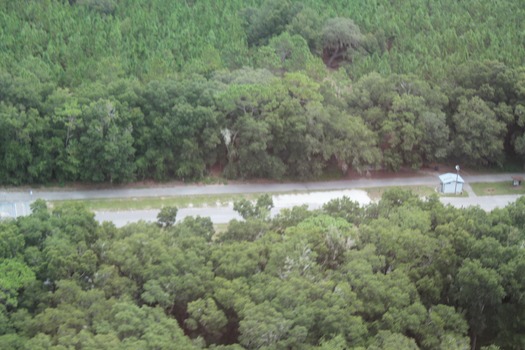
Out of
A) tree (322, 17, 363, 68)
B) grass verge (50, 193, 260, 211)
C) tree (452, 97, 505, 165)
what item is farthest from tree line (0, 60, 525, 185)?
tree (322, 17, 363, 68)

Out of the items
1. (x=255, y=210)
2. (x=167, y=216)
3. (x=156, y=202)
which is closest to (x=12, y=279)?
(x=167, y=216)

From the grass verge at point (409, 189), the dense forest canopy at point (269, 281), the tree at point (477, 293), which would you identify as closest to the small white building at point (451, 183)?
the grass verge at point (409, 189)

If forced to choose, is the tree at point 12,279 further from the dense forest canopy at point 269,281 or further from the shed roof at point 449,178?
the shed roof at point 449,178

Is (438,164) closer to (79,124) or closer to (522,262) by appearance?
(522,262)

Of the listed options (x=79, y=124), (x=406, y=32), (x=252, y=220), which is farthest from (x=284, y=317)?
(x=406, y=32)

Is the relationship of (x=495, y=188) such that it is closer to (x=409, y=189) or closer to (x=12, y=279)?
(x=409, y=189)

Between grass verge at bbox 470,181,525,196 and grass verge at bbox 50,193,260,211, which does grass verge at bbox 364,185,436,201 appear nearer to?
grass verge at bbox 470,181,525,196
